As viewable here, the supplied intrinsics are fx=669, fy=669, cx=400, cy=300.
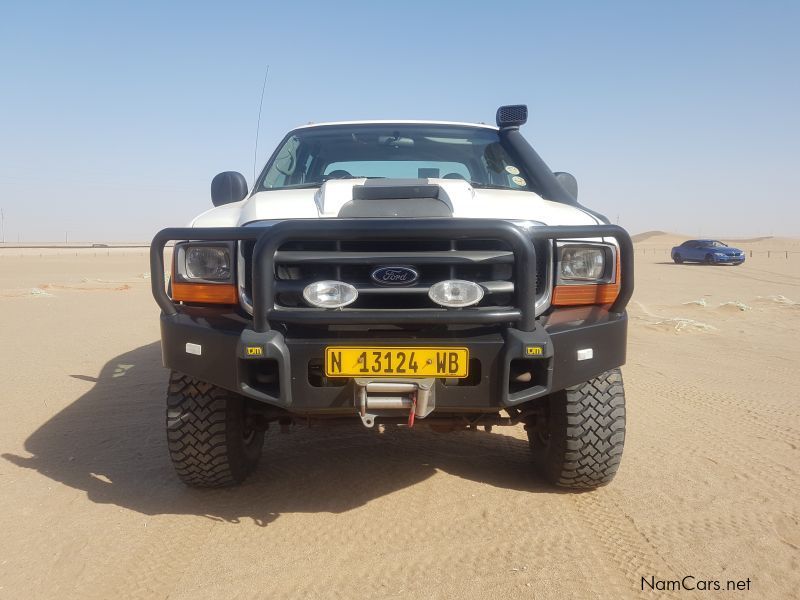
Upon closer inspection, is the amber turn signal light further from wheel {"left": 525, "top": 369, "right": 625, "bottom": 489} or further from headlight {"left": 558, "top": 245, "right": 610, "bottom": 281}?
wheel {"left": 525, "top": 369, "right": 625, "bottom": 489}

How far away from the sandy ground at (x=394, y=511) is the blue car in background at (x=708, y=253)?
1082 inches

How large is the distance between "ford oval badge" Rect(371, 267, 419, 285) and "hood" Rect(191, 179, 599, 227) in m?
0.43

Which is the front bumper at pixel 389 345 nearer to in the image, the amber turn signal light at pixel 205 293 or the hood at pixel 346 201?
the amber turn signal light at pixel 205 293

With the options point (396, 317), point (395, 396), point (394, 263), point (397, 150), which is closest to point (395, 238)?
point (394, 263)

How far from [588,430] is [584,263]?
0.85 meters

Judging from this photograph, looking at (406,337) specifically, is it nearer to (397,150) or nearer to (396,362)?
(396,362)

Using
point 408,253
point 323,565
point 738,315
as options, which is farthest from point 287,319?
point 738,315

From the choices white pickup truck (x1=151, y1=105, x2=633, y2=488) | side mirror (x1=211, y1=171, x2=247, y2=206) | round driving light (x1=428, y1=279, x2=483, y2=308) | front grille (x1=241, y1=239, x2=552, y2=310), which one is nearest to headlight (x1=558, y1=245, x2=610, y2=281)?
white pickup truck (x1=151, y1=105, x2=633, y2=488)

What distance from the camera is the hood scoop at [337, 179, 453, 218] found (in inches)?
123

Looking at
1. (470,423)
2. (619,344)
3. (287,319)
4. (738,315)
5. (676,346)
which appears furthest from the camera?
(738,315)

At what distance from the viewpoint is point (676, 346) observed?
8305mm

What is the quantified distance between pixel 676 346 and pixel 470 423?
230 inches

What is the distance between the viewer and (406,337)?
2.89 meters

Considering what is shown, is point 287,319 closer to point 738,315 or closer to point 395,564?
point 395,564
